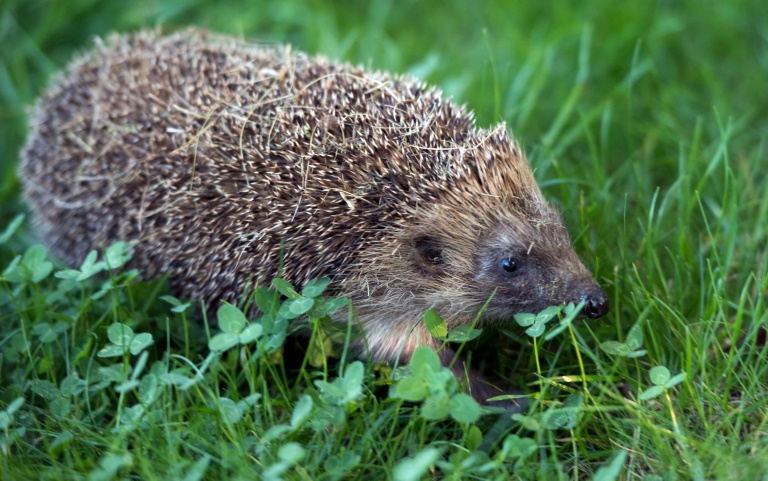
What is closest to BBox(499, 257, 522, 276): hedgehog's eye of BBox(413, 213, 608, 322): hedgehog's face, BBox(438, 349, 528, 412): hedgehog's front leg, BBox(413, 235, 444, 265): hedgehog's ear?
BBox(413, 213, 608, 322): hedgehog's face

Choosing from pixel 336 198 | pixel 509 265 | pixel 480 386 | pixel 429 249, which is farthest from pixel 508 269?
pixel 336 198

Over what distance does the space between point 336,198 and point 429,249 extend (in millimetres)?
354

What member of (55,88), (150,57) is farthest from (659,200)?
(55,88)

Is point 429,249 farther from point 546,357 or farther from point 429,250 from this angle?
point 546,357

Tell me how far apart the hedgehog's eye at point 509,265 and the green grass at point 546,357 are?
0.79 ft

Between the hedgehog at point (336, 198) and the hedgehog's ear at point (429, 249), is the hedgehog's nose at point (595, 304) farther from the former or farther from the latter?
the hedgehog's ear at point (429, 249)

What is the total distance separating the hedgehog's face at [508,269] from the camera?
2518 millimetres

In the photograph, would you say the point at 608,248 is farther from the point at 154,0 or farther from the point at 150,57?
the point at 154,0

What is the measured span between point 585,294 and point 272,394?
1065 mm

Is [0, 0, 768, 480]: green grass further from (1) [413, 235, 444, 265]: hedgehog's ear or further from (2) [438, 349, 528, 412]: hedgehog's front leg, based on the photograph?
(1) [413, 235, 444, 265]: hedgehog's ear

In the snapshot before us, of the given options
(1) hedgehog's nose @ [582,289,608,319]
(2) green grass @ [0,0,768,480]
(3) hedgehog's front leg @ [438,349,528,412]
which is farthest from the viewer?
(3) hedgehog's front leg @ [438,349,528,412]

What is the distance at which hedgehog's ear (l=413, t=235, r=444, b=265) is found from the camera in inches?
103

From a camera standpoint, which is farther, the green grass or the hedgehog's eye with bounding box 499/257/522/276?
the hedgehog's eye with bounding box 499/257/522/276

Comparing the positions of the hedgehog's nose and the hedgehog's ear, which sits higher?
the hedgehog's ear
